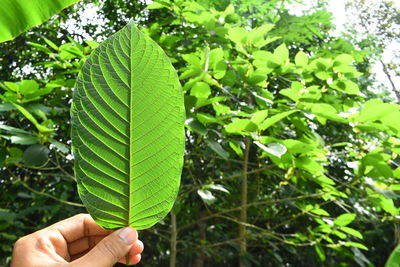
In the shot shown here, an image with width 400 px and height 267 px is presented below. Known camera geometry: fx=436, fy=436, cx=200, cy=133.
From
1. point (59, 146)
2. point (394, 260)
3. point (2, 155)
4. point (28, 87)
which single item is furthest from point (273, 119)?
point (2, 155)

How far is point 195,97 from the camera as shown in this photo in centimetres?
142

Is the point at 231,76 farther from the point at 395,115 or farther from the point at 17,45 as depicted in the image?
the point at 17,45

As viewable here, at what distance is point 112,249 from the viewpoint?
44cm

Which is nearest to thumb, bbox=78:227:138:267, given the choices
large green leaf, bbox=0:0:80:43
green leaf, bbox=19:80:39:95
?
large green leaf, bbox=0:0:80:43

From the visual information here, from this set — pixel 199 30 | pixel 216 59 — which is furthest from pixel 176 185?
pixel 199 30

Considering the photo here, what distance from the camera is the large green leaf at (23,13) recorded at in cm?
45

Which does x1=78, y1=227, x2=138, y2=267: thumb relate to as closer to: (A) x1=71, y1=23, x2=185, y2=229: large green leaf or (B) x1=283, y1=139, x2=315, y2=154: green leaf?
(A) x1=71, y1=23, x2=185, y2=229: large green leaf

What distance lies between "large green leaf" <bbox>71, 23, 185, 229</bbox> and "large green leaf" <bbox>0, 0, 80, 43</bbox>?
0.65 ft

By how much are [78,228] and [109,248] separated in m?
0.33

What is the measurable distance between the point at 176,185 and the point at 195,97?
3.67 ft

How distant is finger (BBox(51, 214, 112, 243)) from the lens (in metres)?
0.75

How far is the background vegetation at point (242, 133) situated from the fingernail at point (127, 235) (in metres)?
0.84

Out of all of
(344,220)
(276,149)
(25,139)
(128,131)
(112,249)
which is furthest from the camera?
(344,220)

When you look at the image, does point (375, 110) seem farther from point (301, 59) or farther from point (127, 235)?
point (127, 235)
